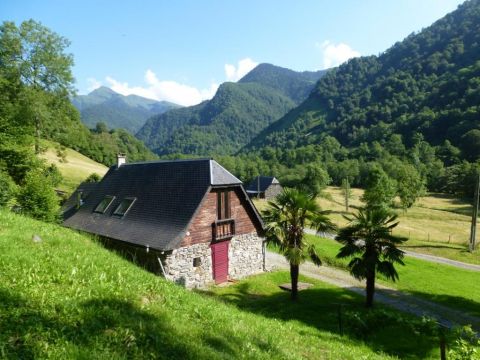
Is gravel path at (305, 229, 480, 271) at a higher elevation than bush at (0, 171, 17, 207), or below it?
below

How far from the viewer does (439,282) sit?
2462 cm

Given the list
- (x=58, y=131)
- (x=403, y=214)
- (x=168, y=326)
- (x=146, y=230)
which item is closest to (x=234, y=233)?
(x=146, y=230)

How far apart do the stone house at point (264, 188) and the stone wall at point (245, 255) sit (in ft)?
182

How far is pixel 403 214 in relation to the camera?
6431cm

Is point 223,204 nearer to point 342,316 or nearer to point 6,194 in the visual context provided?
point 342,316

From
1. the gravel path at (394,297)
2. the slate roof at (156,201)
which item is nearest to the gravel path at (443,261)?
the gravel path at (394,297)

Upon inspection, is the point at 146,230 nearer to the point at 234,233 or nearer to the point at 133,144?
the point at 234,233

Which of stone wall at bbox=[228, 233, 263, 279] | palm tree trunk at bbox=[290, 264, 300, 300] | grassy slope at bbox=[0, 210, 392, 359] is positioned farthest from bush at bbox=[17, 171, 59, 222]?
palm tree trunk at bbox=[290, 264, 300, 300]

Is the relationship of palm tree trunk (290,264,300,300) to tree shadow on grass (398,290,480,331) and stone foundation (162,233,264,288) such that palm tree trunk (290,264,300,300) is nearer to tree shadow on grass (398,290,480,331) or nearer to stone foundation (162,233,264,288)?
stone foundation (162,233,264,288)

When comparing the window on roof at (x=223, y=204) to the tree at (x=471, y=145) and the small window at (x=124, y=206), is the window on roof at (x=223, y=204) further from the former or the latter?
Result: the tree at (x=471, y=145)

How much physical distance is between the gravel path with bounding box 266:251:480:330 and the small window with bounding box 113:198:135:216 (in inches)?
459

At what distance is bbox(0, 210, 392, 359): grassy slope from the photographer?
5.02 m

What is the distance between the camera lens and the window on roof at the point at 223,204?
22.6m

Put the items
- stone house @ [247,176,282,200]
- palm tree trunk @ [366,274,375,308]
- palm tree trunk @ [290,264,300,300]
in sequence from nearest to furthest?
palm tree trunk @ [366,274,375,308], palm tree trunk @ [290,264,300,300], stone house @ [247,176,282,200]
